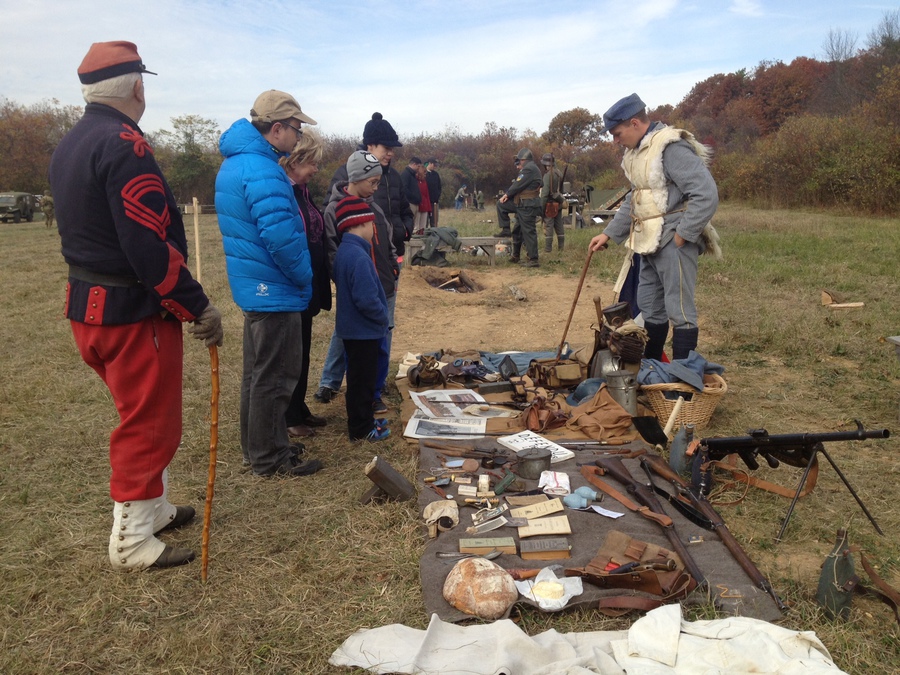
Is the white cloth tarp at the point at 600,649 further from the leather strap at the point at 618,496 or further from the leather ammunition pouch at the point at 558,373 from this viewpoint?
the leather ammunition pouch at the point at 558,373

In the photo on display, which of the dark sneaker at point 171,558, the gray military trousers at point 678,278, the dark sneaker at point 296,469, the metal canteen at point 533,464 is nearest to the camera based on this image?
the dark sneaker at point 171,558

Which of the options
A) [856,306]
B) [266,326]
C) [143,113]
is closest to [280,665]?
[266,326]

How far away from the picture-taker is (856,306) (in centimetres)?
775

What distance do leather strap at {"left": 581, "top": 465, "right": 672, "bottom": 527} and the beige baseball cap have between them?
271cm

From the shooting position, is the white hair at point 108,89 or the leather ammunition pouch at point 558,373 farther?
the leather ammunition pouch at point 558,373

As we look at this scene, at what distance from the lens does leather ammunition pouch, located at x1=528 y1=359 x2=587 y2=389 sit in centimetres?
536

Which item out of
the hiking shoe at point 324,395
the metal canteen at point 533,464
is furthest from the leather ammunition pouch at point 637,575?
the hiking shoe at point 324,395

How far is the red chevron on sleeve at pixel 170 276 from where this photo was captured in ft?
8.98

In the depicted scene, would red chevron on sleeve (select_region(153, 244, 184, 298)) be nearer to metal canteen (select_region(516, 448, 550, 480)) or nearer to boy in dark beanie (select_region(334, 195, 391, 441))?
boy in dark beanie (select_region(334, 195, 391, 441))

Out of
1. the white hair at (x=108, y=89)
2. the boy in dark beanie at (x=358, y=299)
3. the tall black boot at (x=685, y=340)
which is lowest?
the tall black boot at (x=685, y=340)

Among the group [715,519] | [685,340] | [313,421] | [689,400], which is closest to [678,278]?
[685,340]

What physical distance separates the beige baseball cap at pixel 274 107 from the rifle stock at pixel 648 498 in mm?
2759

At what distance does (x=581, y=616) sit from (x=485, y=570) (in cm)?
43

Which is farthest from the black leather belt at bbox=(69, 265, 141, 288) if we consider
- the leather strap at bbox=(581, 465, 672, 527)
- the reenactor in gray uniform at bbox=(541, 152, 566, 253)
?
the reenactor in gray uniform at bbox=(541, 152, 566, 253)
